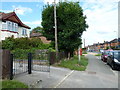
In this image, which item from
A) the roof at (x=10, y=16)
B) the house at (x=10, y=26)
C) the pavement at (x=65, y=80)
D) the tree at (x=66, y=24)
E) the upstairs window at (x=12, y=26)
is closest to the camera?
the pavement at (x=65, y=80)

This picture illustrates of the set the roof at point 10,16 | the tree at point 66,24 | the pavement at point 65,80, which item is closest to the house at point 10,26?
the roof at point 10,16

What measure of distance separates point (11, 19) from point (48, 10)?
11.7 m

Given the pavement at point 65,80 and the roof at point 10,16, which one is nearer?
the pavement at point 65,80

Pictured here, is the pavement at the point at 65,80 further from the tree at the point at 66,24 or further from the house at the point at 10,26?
the house at the point at 10,26

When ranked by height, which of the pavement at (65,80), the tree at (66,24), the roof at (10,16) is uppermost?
the roof at (10,16)

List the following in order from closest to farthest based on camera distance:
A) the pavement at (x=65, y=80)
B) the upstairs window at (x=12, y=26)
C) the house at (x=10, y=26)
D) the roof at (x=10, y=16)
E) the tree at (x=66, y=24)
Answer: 1. the pavement at (x=65, y=80)
2. the tree at (x=66, y=24)
3. the house at (x=10, y=26)
4. the roof at (x=10, y=16)
5. the upstairs window at (x=12, y=26)

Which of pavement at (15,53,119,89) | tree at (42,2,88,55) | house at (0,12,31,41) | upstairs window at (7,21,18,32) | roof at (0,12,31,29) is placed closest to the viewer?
pavement at (15,53,119,89)

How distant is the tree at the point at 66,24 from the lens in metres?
14.9

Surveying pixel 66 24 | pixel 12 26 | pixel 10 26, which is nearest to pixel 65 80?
pixel 66 24

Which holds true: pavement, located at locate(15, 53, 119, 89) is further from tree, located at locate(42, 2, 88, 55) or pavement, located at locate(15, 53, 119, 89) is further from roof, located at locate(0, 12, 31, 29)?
roof, located at locate(0, 12, 31, 29)

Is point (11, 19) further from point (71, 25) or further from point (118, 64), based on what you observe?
point (118, 64)

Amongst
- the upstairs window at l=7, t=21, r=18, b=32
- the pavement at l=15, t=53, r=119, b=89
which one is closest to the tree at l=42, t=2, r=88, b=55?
the pavement at l=15, t=53, r=119, b=89

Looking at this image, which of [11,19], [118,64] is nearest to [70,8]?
[118,64]

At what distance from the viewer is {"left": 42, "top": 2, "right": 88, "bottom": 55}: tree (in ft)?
49.0
